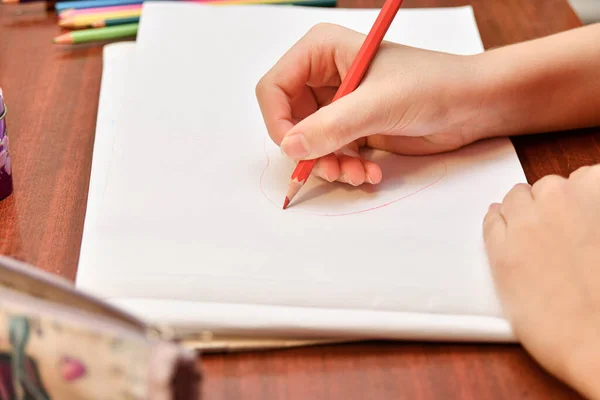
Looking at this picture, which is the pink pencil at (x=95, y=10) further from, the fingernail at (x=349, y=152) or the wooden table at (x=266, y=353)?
the fingernail at (x=349, y=152)

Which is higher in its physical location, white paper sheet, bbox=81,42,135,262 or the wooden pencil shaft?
the wooden pencil shaft

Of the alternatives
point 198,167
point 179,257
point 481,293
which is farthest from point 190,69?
point 481,293

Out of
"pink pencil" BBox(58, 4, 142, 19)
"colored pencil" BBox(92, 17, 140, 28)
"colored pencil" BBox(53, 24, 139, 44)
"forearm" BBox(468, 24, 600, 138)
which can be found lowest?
"forearm" BBox(468, 24, 600, 138)

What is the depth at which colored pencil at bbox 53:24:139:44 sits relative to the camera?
792 mm

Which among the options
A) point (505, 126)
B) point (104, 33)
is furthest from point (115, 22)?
point (505, 126)

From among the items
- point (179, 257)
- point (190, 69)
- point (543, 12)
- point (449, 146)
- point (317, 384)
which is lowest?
point (317, 384)

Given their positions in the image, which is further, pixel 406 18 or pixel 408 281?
pixel 406 18

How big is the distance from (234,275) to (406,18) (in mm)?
451

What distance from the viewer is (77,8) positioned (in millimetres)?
824

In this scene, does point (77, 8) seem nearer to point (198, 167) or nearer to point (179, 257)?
point (198, 167)

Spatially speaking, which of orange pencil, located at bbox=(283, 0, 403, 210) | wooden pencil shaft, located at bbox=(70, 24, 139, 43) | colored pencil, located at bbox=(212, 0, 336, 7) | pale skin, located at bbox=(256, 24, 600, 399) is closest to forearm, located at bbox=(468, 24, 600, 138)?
pale skin, located at bbox=(256, 24, 600, 399)

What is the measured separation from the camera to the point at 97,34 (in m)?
0.80

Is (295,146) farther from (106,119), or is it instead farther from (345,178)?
(106,119)

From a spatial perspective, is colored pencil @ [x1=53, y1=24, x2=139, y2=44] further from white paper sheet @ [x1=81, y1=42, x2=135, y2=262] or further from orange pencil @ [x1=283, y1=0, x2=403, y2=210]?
orange pencil @ [x1=283, y1=0, x2=403, y2=210]
